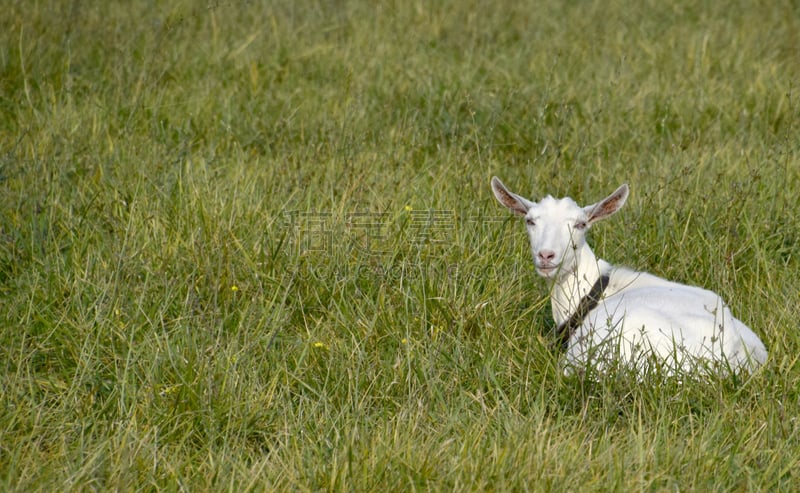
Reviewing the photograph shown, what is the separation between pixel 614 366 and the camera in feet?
11.9

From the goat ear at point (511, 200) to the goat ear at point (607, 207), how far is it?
0.94 feet

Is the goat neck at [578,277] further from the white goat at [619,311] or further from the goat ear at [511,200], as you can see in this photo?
the goat ear at [511,200]

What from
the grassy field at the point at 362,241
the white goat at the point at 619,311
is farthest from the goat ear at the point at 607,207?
the grassy field at the point at 362,241

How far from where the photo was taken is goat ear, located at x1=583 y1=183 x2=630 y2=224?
14.6 ft

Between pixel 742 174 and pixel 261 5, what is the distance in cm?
466

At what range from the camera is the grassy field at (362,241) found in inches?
132

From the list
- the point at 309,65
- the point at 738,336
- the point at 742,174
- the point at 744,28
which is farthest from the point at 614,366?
the point at 744,28

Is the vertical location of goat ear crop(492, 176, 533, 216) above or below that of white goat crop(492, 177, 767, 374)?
above

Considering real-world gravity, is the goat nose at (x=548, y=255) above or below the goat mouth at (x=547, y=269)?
above

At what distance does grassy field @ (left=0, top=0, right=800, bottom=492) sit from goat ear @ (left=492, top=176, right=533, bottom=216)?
253 mm

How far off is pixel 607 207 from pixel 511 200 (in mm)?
450

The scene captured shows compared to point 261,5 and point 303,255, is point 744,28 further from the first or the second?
point 303,255

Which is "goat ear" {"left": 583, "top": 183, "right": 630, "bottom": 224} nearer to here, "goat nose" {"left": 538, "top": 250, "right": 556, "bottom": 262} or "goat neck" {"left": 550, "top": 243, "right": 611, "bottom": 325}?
"goat neck" {"left": 550, "top": 243, "right": 611, "bottom": 325}

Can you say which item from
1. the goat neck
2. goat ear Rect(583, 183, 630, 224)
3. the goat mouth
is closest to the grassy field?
the goat neck
